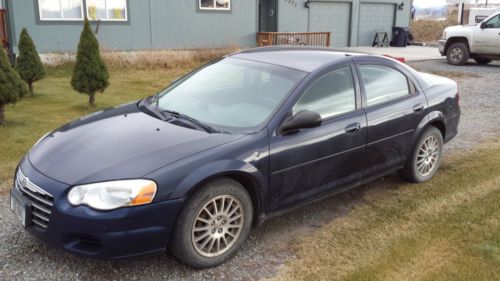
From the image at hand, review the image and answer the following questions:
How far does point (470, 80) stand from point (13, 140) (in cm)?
1149

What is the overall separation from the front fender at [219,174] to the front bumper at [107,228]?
0.09 meters

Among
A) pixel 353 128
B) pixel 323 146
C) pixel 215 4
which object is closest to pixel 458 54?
pixel 215 4

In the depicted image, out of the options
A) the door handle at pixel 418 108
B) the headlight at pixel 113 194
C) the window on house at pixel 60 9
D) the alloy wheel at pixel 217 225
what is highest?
the window on house at pixel 60 9

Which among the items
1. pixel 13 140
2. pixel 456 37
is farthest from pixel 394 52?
pixel 13 140

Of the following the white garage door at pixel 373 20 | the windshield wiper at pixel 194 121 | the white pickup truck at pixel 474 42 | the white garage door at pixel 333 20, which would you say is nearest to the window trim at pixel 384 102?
the windshield wiper at pixel 194 121

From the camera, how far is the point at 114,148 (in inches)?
134

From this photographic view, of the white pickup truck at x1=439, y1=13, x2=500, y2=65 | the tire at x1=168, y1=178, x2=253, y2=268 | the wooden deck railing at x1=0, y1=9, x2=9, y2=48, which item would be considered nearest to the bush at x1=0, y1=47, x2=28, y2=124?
the tire at x1=168, y1=178, x2=253, y2=268

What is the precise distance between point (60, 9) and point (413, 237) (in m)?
13.3

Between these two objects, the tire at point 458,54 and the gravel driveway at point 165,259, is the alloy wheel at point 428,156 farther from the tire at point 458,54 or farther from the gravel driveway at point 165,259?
the tire at point 458,54

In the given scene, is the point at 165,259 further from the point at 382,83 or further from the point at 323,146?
the point at 382,83

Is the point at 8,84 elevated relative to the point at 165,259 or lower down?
elevated

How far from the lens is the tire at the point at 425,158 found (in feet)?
16.6

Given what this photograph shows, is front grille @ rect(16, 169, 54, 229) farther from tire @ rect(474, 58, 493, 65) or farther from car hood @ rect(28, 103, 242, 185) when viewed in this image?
tire @ rect(474, 58, 493, 65)

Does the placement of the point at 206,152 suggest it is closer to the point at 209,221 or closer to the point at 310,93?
the point at 209,221
